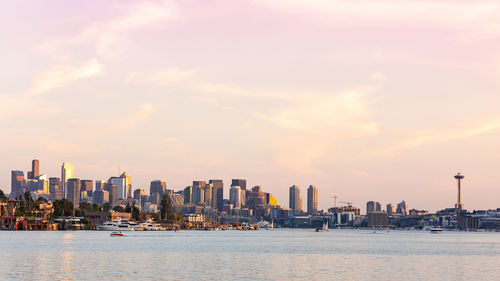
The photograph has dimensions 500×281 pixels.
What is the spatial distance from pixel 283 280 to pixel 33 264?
38.8m

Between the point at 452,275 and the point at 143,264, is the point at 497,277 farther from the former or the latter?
the point at 143,264

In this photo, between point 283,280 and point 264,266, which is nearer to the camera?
point 283,280

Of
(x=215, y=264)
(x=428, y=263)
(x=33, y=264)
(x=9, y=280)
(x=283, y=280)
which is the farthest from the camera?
(x=428, y=263)

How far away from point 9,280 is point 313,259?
6120 centimetres

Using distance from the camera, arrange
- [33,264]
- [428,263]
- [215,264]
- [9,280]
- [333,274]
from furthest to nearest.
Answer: [428,263]
[215,264]
[33,264]
[333,274]
[9,280]

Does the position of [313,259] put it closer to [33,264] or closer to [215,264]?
[215,264]

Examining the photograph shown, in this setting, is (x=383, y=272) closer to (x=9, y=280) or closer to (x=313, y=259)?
(x=313, y=259)

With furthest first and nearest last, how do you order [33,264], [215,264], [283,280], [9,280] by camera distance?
[215,264] → [33,264] → [283,280] → [9,280]

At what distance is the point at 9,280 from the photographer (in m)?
83.6

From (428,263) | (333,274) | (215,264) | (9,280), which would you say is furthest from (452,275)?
(9,280)

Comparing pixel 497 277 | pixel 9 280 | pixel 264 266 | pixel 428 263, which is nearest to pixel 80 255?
pixel 264 266

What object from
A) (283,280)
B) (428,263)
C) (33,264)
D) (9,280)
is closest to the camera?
(9,280)

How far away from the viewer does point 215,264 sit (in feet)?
382

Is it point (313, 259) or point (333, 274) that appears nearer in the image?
Result: point (333, 274)
